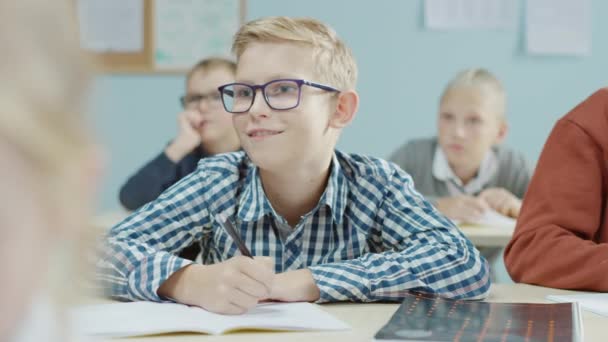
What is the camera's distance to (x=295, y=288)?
54.5 inches

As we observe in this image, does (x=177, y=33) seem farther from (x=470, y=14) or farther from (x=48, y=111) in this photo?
(x=48, y=111)

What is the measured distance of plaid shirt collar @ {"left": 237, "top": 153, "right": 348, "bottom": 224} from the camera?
1.62 meters

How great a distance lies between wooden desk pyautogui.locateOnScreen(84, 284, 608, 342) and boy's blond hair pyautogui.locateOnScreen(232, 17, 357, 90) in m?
0.45

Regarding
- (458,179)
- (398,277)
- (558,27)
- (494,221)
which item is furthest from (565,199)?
(558,27)

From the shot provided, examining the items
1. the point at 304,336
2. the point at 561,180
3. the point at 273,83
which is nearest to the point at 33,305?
the point at 304,336

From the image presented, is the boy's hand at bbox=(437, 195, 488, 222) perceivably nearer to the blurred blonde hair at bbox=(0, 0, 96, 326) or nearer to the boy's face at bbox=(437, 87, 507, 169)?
the boy's face at bbox=(437, 87, 507, 169)

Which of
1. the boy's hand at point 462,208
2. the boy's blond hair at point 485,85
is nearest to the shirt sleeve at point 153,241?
the boy's hand at point 462,208

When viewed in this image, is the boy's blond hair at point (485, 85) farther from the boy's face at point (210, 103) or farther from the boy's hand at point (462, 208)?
the boy's face at point (210, 103)

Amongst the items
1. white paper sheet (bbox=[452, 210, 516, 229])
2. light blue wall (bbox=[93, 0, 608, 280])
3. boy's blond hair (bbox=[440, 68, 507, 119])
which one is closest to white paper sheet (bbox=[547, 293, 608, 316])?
white paper sheet (bbox=[452, 210, 516, 229])

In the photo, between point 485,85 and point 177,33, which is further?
point 177,33

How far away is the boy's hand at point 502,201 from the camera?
3020mm

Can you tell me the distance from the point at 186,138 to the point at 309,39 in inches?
66.5

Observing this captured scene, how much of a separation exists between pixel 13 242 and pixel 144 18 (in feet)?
12.3

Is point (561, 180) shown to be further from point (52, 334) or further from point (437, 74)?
point (437, 74)
